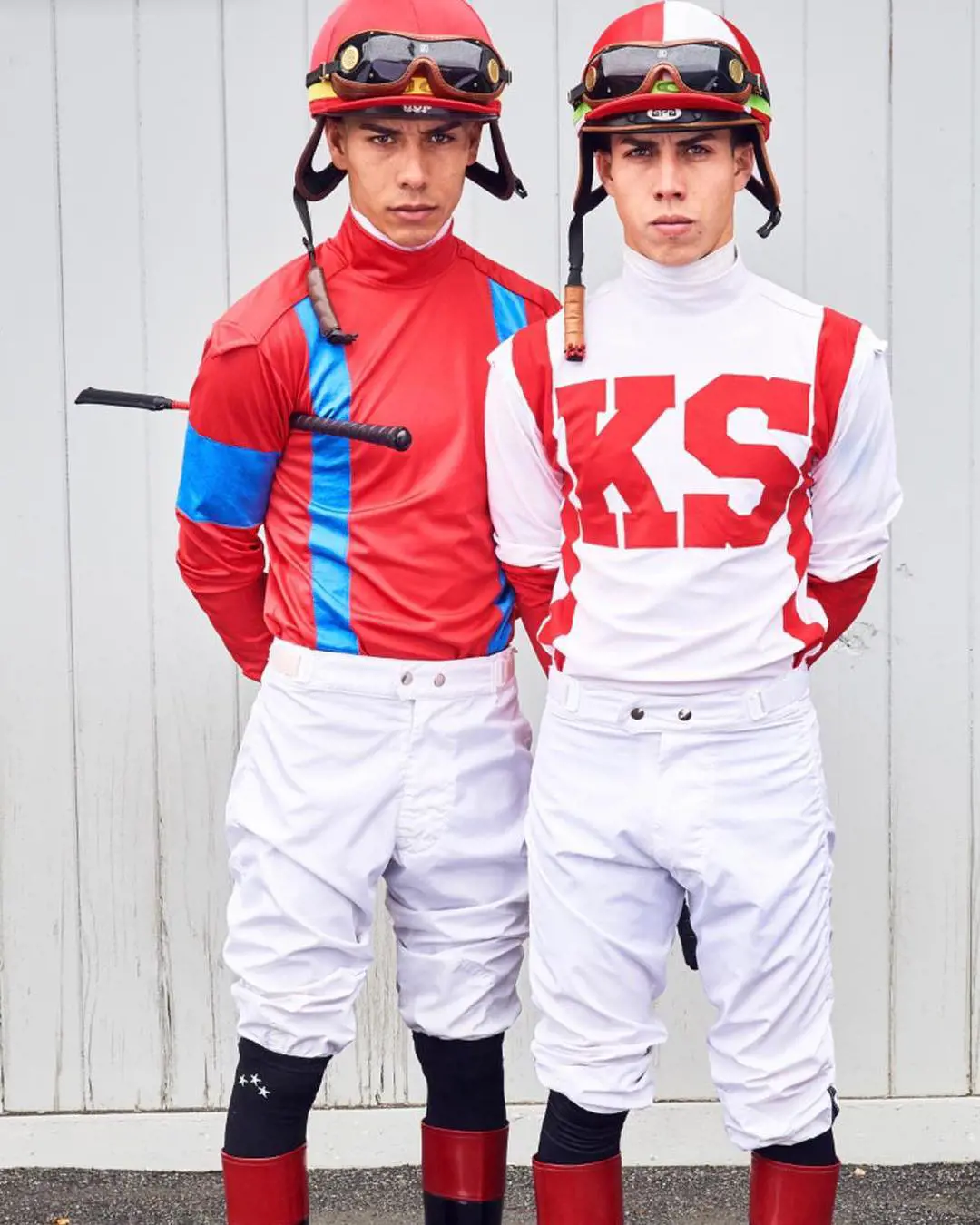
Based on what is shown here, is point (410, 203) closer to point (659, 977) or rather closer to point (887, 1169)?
point (659, 977)

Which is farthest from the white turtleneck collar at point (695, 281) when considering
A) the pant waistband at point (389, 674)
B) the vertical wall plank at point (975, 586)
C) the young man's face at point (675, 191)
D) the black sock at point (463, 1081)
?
the black sock at point (463, 1081)

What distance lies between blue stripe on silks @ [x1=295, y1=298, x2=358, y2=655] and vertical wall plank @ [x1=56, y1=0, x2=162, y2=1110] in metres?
0.88

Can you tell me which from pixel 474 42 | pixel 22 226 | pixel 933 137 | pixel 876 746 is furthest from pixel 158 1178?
pixel 933 137

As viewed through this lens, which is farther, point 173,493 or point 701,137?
point 173,493

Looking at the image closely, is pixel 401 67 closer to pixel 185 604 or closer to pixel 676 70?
pixel 676 70

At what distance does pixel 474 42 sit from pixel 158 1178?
87.9 inches

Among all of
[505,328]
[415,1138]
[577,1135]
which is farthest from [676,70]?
[415,1138]

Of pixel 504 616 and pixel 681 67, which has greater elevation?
pixel 681 67

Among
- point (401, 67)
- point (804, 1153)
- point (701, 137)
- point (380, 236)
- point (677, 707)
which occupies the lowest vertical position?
point (804, 1153)

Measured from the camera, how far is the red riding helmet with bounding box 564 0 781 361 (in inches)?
96.3

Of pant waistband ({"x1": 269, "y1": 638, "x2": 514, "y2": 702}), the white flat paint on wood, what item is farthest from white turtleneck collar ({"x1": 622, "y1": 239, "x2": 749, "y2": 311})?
the white flat paint on wood

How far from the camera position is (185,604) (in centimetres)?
348

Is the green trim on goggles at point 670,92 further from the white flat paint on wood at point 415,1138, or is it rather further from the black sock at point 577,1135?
the white flat paint on wood at point 415,1138

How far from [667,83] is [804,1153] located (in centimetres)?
150
